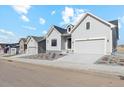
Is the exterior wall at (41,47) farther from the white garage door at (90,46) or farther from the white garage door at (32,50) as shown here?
the white garage door at (90,46)

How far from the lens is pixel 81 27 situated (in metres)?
27.5

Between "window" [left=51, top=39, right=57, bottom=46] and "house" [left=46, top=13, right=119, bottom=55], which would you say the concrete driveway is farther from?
"window" [left=51, top=39, right=57, bottom=46]

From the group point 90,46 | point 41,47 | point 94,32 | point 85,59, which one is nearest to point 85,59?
point 85,59

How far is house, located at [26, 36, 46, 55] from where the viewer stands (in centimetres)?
3963

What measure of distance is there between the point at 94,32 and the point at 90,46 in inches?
82.6

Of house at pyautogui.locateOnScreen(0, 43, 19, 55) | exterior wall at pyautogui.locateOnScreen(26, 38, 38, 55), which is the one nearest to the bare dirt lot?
exterior wall at pyautogui.locateOnScreen(26, 38, 38, 55)

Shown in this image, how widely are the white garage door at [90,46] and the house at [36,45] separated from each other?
13.5 metres

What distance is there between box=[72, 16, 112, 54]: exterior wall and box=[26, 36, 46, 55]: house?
13.0 meters

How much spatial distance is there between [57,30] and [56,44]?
2587mm

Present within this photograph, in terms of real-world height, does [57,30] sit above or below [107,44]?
above

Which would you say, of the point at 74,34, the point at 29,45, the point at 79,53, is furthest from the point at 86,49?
the point at 29,45

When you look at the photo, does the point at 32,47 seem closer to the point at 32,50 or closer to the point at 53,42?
the point at 32,50

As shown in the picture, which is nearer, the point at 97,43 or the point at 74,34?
the point at 97,43

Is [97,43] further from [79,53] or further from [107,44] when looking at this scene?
[79,53]
